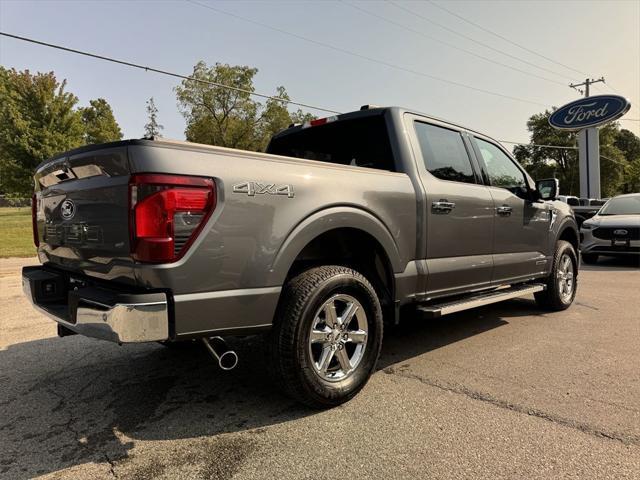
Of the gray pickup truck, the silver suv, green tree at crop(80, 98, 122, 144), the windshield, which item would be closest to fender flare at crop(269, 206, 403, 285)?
the gray pickup truck

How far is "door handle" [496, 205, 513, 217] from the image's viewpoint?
438cm

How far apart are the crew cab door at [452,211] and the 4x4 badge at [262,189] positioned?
52.4 inches

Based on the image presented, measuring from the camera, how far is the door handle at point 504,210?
4.38 m

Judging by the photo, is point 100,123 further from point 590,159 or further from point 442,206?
point 442,206

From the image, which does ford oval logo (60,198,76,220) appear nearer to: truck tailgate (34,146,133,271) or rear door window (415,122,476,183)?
truck tailgate (34,146,133,271)

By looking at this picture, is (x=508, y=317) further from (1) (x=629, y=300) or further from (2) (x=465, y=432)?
(2) (x=465, y=432)

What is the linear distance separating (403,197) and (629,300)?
4781mm

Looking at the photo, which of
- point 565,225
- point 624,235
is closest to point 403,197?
point 565,225

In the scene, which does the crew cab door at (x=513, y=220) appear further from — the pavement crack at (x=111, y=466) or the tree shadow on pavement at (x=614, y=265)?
the tree shadow on pavement at (x=614, y=265)

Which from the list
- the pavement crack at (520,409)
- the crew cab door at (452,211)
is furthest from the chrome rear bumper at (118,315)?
the crew cab door at (452,211)

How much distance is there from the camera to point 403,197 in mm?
3393

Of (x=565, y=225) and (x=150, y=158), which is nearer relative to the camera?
(x=150, y=158)

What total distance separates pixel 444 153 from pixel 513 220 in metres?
1.16

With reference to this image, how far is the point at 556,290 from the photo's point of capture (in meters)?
5.50
